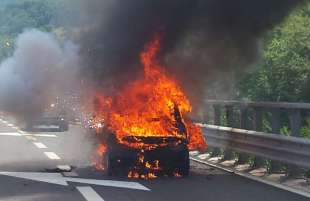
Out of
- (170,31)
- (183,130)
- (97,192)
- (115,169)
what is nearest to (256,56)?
(170,31)

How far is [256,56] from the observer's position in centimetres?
1362

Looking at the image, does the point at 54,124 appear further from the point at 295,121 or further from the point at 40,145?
the point at 295,121

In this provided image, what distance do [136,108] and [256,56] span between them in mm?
3728

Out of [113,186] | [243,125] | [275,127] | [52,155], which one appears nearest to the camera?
[113,186]

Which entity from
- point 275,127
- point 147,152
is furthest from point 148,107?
point 275,127

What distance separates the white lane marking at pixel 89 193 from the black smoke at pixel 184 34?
10.8ft

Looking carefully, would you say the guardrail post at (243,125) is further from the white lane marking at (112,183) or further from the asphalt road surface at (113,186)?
the white lane marking at (112,183)

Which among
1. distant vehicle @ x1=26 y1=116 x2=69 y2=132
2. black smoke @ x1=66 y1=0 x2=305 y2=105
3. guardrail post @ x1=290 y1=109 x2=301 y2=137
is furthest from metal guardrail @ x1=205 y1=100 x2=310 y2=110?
distant vehicle @ x1=26 y1=116 x2=69 y2=132

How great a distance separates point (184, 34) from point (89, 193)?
5120 mm

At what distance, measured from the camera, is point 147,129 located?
10727 millimetres

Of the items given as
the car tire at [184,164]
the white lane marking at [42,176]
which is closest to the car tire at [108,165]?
the white lane marking at [42,176]

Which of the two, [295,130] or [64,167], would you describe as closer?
[295,130]

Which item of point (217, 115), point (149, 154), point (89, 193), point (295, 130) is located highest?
point (217, 115)

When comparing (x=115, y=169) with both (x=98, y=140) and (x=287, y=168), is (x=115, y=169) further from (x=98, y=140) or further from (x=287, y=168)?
(x=287, y=168)
